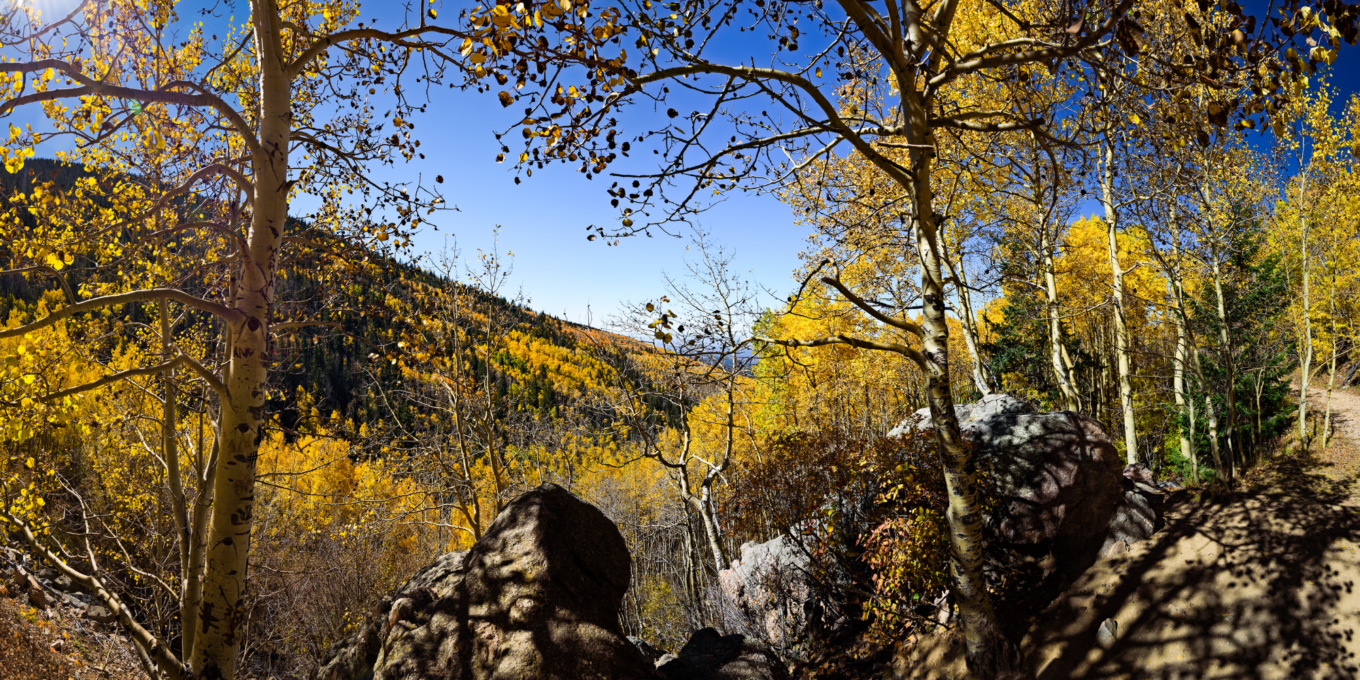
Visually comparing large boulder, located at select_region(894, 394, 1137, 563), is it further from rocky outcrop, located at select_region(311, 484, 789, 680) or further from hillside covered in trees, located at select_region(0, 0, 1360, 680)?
rocky outcrop, located at select_region(311, 484, 789, 680)

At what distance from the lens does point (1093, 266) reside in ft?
64.3

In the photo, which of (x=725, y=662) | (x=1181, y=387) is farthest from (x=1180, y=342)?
(x=725, y=662)

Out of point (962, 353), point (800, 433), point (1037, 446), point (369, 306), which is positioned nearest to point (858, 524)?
point (800, 433)

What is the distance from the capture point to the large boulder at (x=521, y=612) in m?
4.44

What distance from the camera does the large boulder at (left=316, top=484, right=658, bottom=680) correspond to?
4.44m

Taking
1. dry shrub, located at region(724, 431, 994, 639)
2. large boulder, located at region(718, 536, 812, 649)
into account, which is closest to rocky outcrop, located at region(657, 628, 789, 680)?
dry shrub, located at region(724, 431, 994, 639)

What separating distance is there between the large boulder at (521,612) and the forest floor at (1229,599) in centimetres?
382

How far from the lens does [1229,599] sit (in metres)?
4.62

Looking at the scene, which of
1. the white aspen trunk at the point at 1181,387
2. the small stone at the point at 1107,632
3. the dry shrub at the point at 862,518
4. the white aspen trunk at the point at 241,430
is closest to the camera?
the white aspen trunk at the point at 241,430

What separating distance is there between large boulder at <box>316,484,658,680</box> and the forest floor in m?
3.82

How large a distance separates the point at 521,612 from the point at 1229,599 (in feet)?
19.0

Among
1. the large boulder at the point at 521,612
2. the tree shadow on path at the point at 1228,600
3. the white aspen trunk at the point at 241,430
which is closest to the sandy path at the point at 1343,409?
the tree shadow on path at the point at 1228,600

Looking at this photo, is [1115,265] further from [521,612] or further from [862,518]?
[521,612]

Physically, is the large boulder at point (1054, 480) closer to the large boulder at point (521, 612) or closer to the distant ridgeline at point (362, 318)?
the large boulder at point (521, 612)
